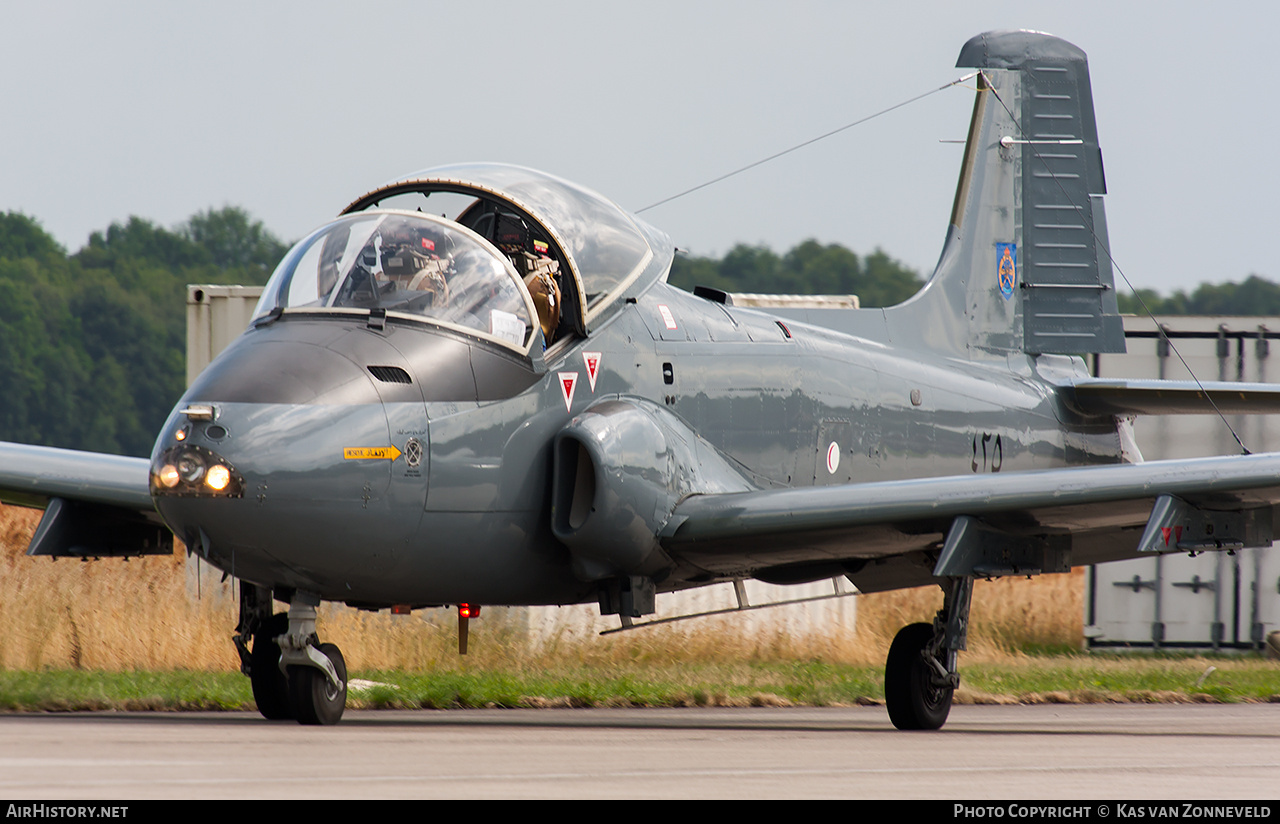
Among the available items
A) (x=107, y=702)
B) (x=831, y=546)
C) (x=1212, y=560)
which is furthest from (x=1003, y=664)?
(x=107, y=702)

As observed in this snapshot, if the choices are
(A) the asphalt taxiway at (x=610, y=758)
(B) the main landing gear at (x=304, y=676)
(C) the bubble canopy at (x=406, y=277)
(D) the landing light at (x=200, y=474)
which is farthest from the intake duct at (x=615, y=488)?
(D) the landing light at (x=200, y=474)

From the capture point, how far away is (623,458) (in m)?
10.5

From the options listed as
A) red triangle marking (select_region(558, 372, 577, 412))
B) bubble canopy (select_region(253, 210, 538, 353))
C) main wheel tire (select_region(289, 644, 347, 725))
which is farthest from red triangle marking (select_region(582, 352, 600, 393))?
main wheel tire (select_region(289, 644, 347, 725))

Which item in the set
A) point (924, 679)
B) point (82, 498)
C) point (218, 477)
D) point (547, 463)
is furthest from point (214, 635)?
point (218, 477)

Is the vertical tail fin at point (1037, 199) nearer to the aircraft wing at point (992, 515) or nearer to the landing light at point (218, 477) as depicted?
the aircraft wing at point (992, 515)

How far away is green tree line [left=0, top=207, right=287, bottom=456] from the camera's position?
61.8m

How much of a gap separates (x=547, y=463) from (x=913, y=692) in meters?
3.06

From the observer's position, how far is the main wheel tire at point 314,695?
9859 millimetres

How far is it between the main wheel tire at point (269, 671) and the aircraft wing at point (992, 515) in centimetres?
250

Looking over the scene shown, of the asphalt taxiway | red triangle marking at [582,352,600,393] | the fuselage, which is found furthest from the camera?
red triangle marking at [582,352,600,393]

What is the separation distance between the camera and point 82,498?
11.6m

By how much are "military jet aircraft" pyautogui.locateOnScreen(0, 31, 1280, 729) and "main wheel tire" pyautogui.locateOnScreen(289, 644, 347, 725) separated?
0.05 feet

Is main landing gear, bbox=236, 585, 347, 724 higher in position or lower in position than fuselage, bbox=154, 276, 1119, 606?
lower

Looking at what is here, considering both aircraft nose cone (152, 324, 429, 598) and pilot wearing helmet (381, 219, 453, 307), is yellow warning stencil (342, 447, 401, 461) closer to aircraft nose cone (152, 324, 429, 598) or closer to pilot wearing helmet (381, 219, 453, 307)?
aircraft nose cone (152, 324, 429, 598)
